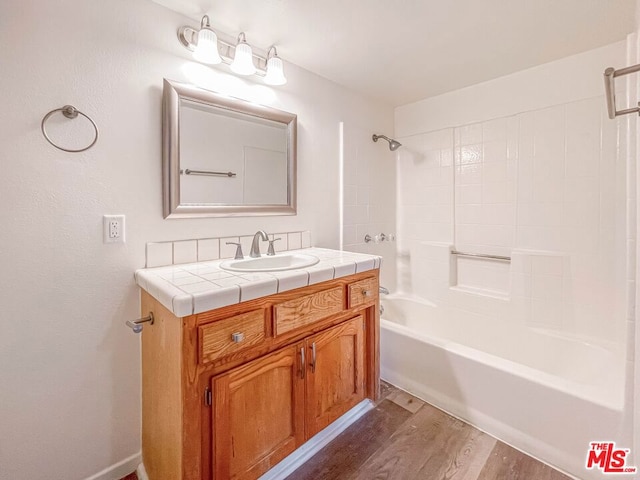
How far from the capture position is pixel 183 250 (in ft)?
Result: 4.73

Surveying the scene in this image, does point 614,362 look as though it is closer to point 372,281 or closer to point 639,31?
point 372,281

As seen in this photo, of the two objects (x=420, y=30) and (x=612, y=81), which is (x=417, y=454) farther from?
(x=420, y=30)

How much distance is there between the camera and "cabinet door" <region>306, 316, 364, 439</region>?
52.7 inches

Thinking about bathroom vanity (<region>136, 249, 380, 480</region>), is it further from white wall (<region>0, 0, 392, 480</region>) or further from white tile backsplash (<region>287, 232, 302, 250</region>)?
white tile backsplash (<region>287, 232, 302, 250</region>)

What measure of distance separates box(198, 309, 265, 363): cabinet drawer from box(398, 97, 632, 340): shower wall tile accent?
71.4 inches

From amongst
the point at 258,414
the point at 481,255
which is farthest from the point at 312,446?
the point at 481,255

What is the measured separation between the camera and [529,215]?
2004 millimetres

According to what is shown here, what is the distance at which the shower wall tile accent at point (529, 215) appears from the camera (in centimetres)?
173

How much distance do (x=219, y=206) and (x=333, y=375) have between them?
1006mm

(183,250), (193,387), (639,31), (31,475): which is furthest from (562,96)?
(31,475)

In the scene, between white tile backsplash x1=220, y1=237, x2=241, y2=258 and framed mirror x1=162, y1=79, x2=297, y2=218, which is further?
white tile backsplash x1=220, y1=237, x2=241, y2=258

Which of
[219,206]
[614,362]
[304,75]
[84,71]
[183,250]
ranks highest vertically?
[304,75]

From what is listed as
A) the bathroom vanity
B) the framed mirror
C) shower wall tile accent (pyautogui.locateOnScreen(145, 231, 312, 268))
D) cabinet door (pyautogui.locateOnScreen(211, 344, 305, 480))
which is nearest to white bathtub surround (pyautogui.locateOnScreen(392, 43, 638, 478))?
the bathroom vanity

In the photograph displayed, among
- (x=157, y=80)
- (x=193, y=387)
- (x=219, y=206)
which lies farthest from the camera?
(x=219, y=206)
